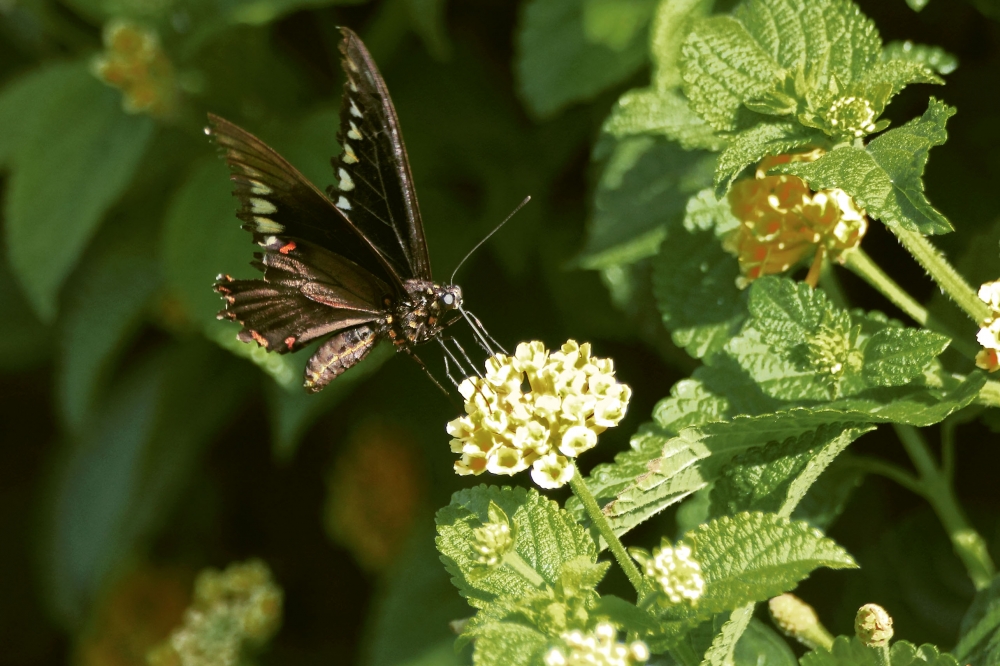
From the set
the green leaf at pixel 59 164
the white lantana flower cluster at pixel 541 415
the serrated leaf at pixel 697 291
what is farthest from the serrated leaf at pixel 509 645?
the green leaf at pixel 59 164

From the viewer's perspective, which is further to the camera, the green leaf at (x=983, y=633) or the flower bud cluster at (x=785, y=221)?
the flower bud cluster at (x=785, y=221)

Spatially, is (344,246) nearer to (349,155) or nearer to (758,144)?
(349,155)

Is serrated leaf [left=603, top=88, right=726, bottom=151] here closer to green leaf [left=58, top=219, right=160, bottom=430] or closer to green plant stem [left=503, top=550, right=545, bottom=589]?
green plant stem [left=503, top=550, right=545, bottom=589]

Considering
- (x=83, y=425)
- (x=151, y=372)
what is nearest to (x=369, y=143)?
(x=151, y=372)

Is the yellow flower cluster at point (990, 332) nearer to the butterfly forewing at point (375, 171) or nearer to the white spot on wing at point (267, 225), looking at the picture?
the butterfly forewing at point (375, 171)

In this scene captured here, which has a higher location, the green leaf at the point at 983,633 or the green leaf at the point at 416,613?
the green leaf at the point at 416,613

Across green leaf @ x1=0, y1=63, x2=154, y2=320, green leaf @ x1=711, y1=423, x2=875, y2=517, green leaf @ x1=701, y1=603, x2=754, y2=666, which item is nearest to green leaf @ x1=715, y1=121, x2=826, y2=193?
green leaf @ x1=711, y1=423, x2=875, y2=517
